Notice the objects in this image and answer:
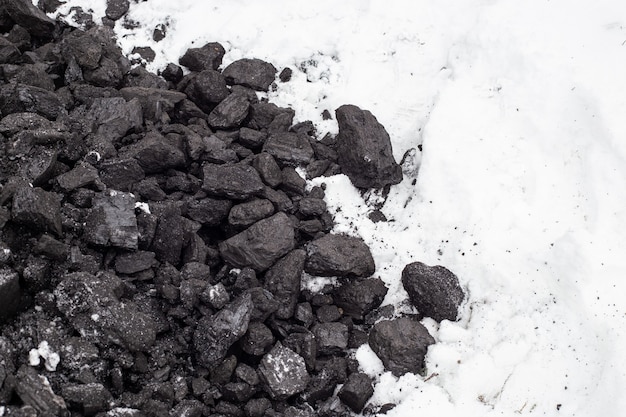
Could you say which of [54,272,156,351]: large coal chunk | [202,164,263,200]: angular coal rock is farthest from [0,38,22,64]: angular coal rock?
[54,272,156,351]: large coal chunk

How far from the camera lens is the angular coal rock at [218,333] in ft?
16.4

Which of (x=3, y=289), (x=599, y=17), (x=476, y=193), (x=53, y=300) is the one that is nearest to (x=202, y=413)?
(x=53, y=300)

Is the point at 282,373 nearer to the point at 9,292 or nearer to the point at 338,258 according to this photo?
the point at 338,258

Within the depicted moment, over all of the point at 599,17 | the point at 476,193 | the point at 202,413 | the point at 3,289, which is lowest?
the point at 202,413

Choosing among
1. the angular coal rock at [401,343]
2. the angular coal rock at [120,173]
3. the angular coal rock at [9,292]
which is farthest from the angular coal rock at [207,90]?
the angular coal rock at [401,343]

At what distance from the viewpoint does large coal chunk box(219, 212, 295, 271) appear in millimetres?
5641

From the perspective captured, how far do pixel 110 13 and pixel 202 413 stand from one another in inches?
208

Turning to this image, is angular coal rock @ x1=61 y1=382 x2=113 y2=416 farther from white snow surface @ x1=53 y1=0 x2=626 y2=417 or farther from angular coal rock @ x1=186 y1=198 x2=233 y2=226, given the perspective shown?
white snow surface @ x1=53 y1=0 x2=626 y2=417

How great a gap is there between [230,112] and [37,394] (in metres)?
3.57

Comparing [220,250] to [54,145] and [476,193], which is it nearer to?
[54,145]

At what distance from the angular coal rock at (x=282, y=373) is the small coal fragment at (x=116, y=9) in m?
4.92

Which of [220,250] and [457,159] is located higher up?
[457,159]

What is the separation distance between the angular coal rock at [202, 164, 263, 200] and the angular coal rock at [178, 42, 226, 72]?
178 cm

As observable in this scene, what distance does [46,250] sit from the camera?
194 inches
